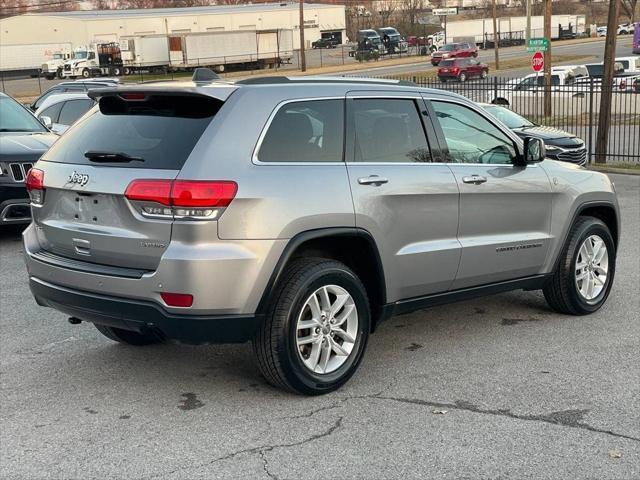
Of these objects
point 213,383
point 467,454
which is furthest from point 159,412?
point 467,454

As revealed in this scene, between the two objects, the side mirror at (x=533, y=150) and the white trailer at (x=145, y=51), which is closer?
the side mirror at (x=533, y=150)

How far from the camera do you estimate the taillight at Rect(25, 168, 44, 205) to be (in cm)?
501

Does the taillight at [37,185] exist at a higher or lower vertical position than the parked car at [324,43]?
lower

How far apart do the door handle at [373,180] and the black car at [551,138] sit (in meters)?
10.0

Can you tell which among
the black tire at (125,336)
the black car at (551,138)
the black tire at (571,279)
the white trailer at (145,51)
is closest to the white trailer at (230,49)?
the white trailer at (145,51)

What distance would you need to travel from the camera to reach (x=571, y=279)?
6.43 metres

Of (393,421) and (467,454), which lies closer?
(467,454)

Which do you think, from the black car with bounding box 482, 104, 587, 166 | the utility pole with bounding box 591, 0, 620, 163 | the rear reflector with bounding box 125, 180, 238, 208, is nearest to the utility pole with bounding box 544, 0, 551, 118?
the utility pole with bounding box 591, 0, 620, 163

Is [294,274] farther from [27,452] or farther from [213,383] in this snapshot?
[27,452]

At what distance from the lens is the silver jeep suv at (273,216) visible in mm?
4367

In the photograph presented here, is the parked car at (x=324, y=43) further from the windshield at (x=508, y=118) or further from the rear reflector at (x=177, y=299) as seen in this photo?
the rear reflector at (x=177, y=299)

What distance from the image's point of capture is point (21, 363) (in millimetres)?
5551

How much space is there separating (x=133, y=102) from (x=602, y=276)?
3980 mm

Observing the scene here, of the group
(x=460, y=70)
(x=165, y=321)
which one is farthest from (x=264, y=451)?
(x=460, y=70)
